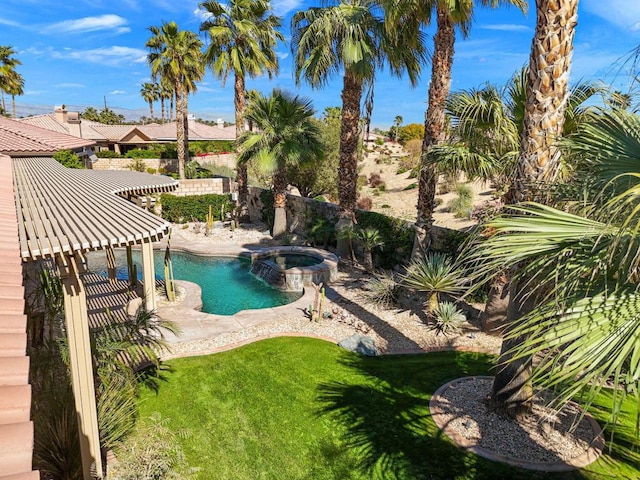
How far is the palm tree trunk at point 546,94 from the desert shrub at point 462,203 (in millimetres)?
22013

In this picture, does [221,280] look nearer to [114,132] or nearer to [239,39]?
[239,39]

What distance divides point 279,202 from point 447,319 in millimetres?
12015

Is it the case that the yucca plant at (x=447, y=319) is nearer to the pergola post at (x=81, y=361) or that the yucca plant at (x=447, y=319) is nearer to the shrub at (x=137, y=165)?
the pergola post at (x=81, y=361)

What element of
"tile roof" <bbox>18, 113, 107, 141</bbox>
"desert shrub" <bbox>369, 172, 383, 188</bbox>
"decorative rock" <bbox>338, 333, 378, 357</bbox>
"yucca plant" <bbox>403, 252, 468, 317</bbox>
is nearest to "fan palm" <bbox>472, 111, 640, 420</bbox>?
"decorative rock" <bbox>338, 333, 378, 357</bbox>

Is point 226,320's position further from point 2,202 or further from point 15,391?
point 15,391

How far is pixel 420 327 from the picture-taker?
37.7 feet

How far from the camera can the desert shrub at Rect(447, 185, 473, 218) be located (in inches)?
1092

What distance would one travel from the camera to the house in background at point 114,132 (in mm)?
39531

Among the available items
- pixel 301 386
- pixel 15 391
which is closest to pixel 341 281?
pixel 301 386

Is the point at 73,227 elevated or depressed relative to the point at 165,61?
depressed

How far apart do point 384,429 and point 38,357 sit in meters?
5.94

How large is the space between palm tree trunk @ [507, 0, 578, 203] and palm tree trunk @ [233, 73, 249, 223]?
17.1 metres

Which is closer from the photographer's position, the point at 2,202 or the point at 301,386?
the point at 2,202

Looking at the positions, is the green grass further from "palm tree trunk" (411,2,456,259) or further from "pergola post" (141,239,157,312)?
"palm tree trunk" (411,2,456,259)
